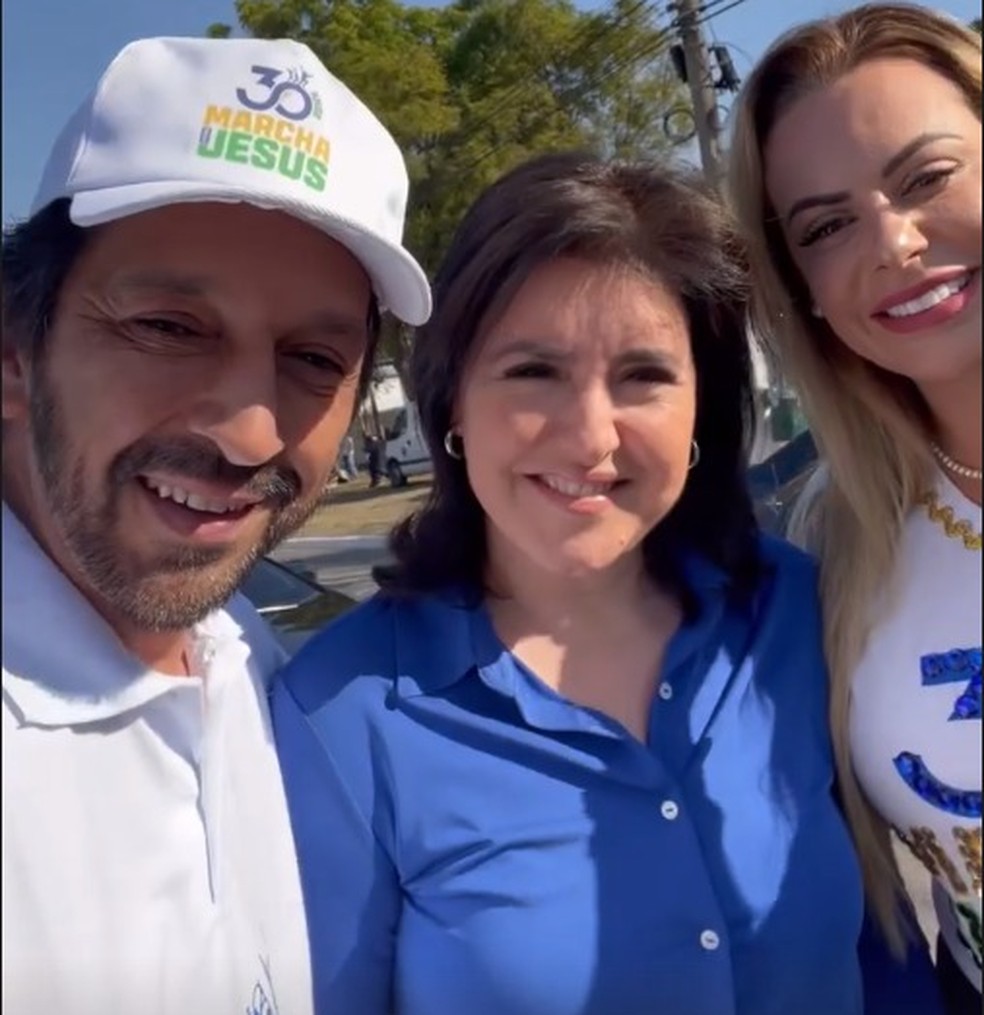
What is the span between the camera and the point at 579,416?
1.36 m

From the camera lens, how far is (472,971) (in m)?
1.24

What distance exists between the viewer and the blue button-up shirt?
1242 millimetres

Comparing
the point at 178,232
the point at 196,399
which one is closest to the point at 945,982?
the point at 196,399

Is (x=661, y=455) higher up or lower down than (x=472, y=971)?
higher up

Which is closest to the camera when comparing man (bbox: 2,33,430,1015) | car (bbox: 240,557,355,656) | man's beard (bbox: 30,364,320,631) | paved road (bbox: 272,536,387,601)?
man (bbox: 2,33,430,1015)

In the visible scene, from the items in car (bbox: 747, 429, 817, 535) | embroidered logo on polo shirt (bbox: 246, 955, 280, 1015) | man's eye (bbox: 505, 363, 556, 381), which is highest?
man's eye (bbox: 505, 363, 556, 381)

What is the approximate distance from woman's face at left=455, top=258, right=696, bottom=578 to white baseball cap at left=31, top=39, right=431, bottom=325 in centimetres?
20

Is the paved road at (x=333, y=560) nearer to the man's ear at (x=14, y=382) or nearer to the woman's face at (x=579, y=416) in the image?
the woman's face at (x=579, y=416)

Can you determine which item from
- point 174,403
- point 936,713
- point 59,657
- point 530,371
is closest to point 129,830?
point 59,657

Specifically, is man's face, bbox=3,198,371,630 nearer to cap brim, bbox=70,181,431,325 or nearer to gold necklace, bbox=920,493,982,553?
cap brim, bbox=70,181,431,325

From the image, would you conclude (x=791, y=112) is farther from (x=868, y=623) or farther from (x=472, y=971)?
(x=472, y=971)

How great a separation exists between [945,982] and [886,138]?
0.97 meters

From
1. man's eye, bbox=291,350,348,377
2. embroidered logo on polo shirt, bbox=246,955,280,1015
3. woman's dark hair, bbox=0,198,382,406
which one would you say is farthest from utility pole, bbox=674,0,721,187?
embroidered logo on polo shirt, bbox=246,955,280,1015

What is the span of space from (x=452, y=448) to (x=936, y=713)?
2.19ft
